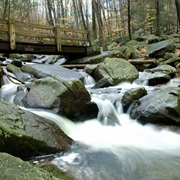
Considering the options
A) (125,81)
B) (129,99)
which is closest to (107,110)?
(129,99)

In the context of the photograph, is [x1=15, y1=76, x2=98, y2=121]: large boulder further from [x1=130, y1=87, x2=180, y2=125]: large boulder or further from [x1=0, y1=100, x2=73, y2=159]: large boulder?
[x1=130, y1=87, x2=180, y2=125]: large boulder

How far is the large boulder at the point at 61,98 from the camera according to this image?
507cm

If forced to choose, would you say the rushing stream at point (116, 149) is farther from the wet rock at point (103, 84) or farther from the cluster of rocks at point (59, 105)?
the wet rock at point (103, 84)

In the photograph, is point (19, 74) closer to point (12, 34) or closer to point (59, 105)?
point (12, 34)

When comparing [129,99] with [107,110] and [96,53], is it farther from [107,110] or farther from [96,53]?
[96,53]

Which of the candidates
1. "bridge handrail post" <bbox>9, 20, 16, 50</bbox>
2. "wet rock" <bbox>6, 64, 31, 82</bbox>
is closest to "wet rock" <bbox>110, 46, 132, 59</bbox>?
"bridge handrail post" <bbox>9, 20, 16, 50</bbox>

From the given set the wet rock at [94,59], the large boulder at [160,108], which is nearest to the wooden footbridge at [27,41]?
the wet rock at [94,59]

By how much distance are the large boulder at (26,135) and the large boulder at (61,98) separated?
0.98m

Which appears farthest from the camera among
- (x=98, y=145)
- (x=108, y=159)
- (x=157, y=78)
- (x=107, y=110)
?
(x=157, y=78)

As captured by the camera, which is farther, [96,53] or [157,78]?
[96,53]

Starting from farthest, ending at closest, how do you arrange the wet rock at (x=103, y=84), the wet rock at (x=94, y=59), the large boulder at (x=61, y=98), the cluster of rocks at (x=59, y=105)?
the wet rock at (x=94, y=59) → the wet rock at (x=103, y=84) → the large boulder at (x=61, y=98) → the cluster of rocks at (x=59, y=105)

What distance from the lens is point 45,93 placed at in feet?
17.3

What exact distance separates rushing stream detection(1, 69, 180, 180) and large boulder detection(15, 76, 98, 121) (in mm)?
186

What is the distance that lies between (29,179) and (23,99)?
13.2 ft
